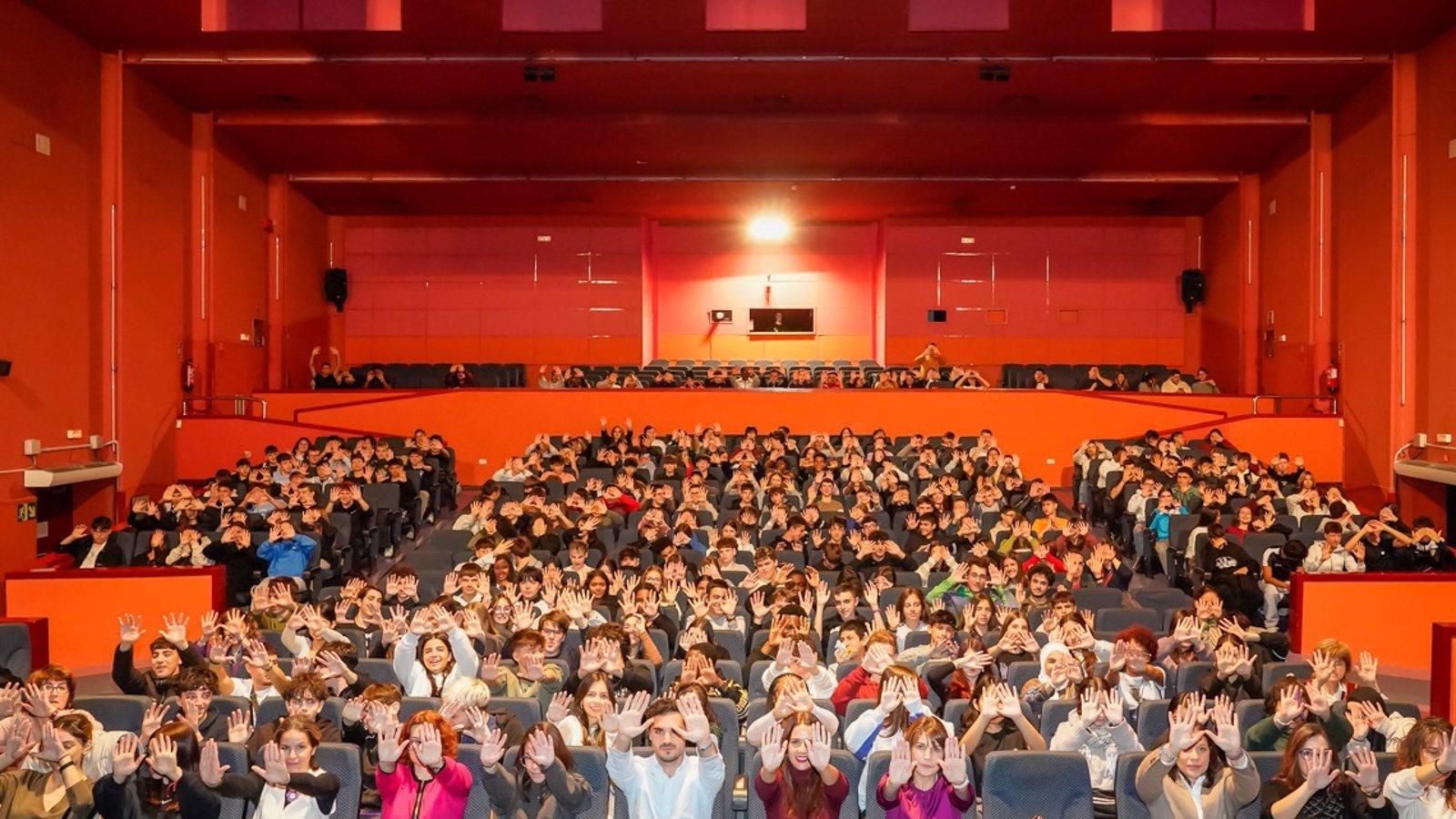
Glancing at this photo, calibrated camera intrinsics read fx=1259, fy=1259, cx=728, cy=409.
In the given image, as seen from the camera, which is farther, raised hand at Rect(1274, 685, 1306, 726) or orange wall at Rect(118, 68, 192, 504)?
orange wall at Rect(118, 68, 192, 504)

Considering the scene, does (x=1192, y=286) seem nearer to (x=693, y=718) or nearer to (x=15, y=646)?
(x=15, y=646)

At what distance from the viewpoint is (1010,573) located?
7.36 meters

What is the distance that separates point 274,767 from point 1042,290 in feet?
56.4

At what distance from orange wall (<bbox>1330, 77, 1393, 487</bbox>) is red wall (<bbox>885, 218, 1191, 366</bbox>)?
509 cm

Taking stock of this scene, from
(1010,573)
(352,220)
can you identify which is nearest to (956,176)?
(352,220)

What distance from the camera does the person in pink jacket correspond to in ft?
13.6

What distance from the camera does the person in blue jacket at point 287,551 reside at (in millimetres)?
8609

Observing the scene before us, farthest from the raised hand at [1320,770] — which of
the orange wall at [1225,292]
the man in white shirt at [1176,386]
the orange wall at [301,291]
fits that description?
the orange wall at [301,291]

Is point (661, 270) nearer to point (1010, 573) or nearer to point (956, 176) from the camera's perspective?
point (956, 176)

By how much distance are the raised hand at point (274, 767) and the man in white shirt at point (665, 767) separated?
Answer: 1.07m

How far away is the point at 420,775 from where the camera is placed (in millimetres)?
4203

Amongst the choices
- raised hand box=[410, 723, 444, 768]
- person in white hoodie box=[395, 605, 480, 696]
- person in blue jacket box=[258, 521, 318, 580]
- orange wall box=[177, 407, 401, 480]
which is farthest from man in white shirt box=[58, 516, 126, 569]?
raised hand box=[410, 723, 444, 768]

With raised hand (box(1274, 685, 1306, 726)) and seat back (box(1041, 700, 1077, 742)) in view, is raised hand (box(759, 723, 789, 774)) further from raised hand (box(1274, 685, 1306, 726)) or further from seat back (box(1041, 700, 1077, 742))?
raised hand (box(1274, 685, 1306, 726))

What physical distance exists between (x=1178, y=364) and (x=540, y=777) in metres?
17.5
